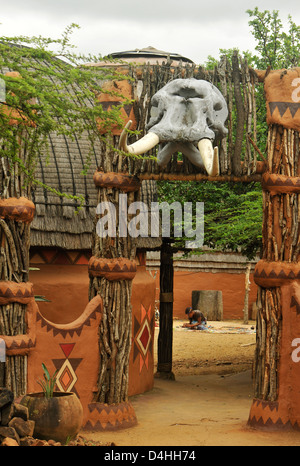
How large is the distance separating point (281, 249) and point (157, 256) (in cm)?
1473

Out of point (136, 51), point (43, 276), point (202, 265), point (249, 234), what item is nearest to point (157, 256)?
point (202, 265)

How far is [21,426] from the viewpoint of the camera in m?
5.85

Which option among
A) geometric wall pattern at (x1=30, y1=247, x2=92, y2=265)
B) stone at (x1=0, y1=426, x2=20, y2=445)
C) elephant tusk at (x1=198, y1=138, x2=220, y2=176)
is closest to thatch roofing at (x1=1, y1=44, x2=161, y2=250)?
geometric wall pattern at (x1=30, y1=247, x2=92, y2=265)

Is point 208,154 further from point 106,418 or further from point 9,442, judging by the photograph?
point 9,442

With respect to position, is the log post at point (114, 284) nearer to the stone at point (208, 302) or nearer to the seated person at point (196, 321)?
the seated person at point (196, 321)

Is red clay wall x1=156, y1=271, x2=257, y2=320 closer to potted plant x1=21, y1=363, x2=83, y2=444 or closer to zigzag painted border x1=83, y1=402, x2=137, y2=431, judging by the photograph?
zigzag painted border x1=83, y1=402, x2=137, y2=431

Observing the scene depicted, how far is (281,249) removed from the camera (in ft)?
26.2

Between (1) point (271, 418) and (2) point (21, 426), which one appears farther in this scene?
(1) point (271, 418)

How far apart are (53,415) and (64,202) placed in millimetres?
4334

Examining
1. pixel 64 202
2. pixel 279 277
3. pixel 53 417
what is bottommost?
pixel 53 417

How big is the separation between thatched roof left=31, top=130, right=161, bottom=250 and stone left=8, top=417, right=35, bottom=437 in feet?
12.8

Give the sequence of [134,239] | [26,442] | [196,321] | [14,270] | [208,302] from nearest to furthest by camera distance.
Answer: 1. [26,442]
2. [14,270]
3. [134,239]
4. [196,321]
5. [208,302]

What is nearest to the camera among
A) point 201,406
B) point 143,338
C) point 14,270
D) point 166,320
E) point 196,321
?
point 14,270

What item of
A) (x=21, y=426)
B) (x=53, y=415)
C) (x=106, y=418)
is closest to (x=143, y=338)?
(x=106, y=418)
